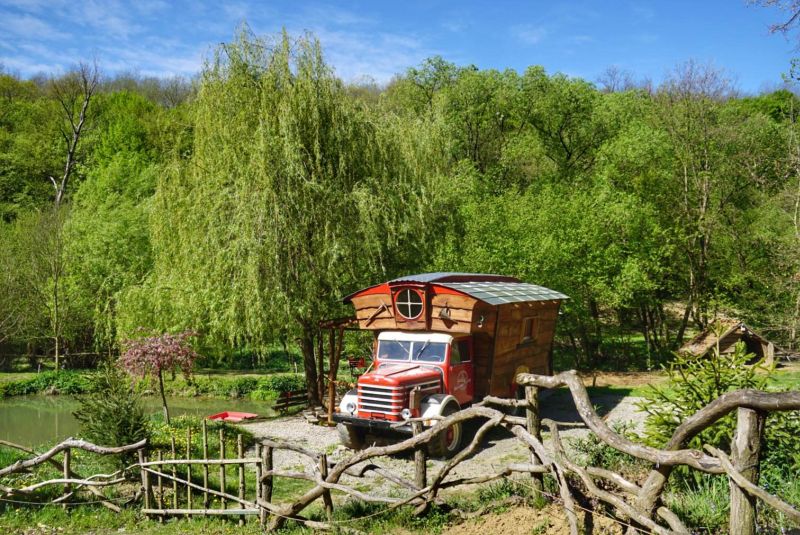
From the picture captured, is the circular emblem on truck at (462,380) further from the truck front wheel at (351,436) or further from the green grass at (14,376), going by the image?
the green grass at (14,376)

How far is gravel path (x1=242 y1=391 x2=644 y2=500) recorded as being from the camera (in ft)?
37.1

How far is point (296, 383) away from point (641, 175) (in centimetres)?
1710

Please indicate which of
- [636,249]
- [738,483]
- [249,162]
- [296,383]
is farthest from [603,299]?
[738,483]

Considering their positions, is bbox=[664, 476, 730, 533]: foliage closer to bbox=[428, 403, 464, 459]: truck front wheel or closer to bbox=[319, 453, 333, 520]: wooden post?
bbox=[319, 453, 333, 520]: wooden post

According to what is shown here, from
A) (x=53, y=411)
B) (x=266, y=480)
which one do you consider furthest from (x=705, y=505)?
(x=53, y=411)

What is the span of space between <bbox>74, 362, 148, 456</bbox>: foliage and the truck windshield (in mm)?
4971

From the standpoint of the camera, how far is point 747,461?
4059 millimetres

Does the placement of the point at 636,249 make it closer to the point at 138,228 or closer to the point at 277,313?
the point at 277,313

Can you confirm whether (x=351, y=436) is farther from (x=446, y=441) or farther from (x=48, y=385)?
(x=48, y=385)

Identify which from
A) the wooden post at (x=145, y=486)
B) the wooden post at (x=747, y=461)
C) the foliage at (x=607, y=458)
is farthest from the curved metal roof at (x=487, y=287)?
the wooden post at (x=747, y=461)

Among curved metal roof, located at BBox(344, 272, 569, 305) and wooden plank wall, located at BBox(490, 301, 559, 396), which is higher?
curved metal roof, located at BBox(344, 272, 569, 305)

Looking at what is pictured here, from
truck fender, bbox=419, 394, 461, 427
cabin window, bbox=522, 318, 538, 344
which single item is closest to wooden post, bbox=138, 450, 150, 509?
truck fender, bbox=419, 394, 461, 427

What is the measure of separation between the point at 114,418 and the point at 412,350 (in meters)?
5.86

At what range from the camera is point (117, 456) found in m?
10.1
